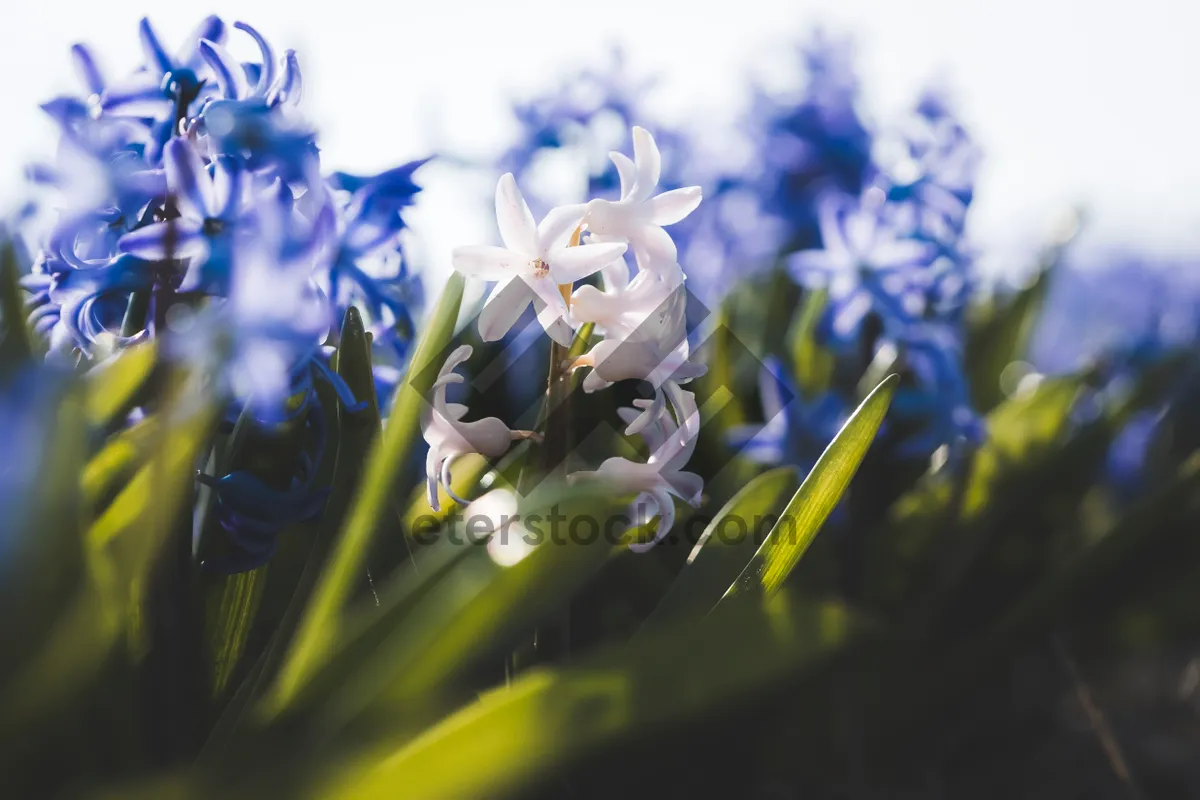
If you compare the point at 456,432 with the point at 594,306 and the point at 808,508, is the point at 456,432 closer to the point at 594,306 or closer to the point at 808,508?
the point at 594,306

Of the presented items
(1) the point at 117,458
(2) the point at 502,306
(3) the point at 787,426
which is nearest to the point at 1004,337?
(3) the point at 787,426

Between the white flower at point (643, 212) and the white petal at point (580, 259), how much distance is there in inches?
0.8

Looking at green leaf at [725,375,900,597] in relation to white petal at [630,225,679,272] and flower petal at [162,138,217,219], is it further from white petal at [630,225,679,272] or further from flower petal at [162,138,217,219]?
flower petal at [162,138,217,219]

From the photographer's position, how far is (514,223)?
2.73ft

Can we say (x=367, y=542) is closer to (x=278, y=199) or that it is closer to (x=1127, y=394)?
(x=278, y=199)

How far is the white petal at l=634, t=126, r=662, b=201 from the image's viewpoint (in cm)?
83

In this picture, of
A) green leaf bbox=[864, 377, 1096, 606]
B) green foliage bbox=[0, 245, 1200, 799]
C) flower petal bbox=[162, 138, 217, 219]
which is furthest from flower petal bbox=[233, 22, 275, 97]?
green leaf bbox=[864, 377, 1096, 606]

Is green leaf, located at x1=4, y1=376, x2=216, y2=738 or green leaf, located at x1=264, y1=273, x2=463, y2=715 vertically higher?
green leaf, located at x1=4, y1=376, x2=216, y2=738

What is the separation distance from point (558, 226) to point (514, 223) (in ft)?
0.12

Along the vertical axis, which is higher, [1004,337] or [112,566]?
[112,566]

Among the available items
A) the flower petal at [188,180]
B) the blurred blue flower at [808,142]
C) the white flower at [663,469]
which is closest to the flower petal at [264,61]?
the flower petal at [188,180]

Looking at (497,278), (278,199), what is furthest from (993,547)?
(278,199)

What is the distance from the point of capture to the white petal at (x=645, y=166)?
0.83 meters

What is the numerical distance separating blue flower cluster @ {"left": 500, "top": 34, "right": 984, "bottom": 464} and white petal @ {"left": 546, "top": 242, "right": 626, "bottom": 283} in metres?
0.80
